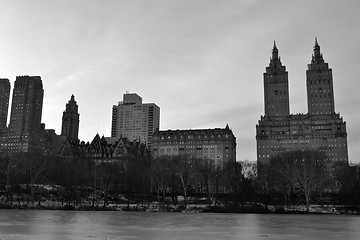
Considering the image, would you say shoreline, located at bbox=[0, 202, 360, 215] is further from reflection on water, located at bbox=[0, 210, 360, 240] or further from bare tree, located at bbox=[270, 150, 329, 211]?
reflection on water, located at bbox=[0, 210, 360, 240]

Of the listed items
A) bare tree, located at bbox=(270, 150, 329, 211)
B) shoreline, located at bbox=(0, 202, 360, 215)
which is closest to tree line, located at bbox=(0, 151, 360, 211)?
bare tree, located at bbox=(270, 150, 329, 211)

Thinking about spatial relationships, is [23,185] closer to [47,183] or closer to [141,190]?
[47,183]

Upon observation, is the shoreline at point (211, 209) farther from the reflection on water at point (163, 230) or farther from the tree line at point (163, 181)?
the reflection on water at point (163, 230)

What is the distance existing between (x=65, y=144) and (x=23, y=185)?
98.6 m

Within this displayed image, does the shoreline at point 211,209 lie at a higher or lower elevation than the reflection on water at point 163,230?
lower

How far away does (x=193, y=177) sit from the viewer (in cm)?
11175

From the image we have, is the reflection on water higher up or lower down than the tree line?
lower down

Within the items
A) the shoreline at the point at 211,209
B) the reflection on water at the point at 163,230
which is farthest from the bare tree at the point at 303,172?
the reflection on water at the point at 163,230

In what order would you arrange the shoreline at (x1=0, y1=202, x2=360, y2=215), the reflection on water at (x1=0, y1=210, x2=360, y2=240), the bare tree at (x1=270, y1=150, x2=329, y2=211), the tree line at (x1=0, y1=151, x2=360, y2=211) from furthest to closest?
the tree line at (x1=0, y1=151, x2=360, y2=211), the bare tree at (x1=270, y1=150, x2=329, y2=211), the shoreline at (x1=0, y1=202, x2=360, y2=215), the reflection on water at (x1=0, y1=210, x2=360, y2=240)

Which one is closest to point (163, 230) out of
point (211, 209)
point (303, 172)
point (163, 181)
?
point (211, 209)

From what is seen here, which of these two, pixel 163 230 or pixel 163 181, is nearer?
pixel 163 230

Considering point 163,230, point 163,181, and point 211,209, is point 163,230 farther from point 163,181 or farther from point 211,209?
point 163,181

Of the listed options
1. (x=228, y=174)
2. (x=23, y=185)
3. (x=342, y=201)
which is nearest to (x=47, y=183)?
(x=23, y=185)

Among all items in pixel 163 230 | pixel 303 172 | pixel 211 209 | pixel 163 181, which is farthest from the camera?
pixel 163 181
